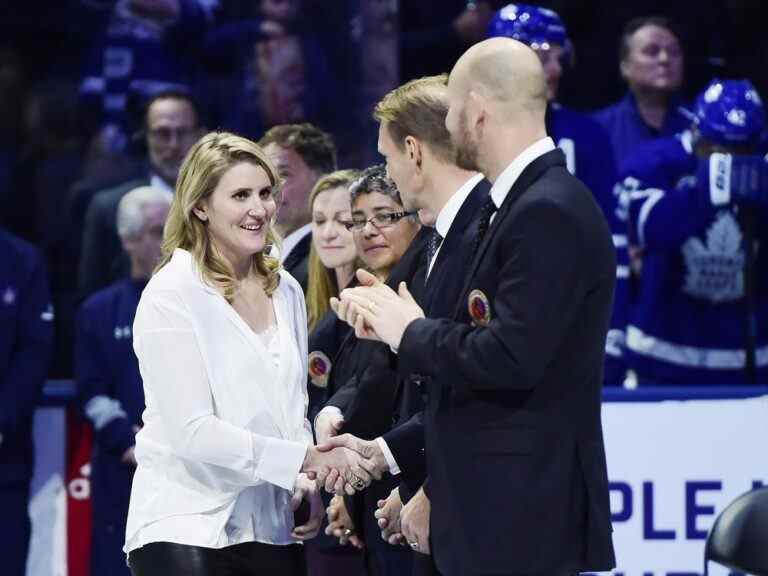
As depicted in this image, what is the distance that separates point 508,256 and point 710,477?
2858 mm

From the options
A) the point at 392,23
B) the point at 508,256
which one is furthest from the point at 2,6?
the point at 508,256

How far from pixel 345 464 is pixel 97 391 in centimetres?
238

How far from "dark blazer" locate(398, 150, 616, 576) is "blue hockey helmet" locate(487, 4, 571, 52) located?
3.37 metres

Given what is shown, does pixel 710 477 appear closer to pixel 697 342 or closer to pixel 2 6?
pixel 697 342

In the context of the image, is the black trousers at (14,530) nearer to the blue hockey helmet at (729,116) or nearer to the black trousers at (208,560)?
the black trousers at (208,560)

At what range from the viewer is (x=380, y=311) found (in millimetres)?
3789

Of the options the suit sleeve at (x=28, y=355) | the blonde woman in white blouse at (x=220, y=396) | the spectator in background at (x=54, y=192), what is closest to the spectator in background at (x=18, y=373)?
the suit sleeve at (x=28, y=355)

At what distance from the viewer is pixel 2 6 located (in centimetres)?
912

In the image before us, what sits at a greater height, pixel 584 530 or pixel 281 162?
pixel 281 162

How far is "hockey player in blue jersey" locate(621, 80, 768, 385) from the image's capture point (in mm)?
6758

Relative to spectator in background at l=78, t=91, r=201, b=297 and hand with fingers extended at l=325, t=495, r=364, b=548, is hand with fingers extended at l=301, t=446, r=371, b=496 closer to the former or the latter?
hand with fingers extended at l=325, t=495, r=364, b=548

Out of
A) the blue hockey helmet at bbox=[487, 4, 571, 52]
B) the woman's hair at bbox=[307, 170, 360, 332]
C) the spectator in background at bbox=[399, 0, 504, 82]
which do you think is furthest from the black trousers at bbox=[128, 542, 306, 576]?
the spectator in background at bbox=[399, 0, 504, 82]

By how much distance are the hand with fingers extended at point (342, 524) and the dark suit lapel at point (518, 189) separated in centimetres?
125

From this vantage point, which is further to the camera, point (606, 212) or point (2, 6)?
point (2, 6)
